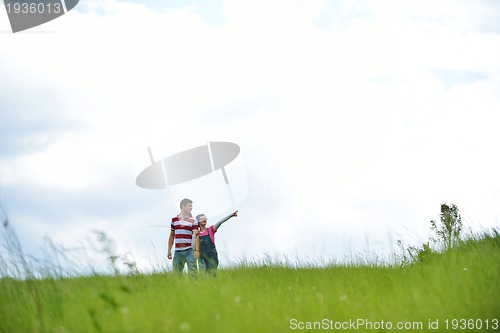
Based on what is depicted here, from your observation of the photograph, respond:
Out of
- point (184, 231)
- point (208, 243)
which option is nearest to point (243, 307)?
point (184, 231)

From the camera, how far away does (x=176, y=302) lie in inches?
287

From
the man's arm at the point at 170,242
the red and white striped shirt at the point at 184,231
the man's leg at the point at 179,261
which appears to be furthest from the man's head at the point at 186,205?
the man's leg at the point at 179,261

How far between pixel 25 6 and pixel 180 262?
6186mm

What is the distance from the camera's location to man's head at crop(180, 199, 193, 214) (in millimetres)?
12984

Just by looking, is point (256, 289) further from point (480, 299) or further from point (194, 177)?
point (194, 177)

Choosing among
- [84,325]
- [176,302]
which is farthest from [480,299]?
[84,325]

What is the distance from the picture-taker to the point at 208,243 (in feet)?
43.6

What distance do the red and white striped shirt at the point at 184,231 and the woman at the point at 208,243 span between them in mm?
328

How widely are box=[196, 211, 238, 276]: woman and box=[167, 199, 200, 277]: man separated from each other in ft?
0.89

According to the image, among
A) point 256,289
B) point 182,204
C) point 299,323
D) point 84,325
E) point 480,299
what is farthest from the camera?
point 182,204

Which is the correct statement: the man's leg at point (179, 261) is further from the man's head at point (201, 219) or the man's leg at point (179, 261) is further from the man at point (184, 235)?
the man's head at point (201, 219)

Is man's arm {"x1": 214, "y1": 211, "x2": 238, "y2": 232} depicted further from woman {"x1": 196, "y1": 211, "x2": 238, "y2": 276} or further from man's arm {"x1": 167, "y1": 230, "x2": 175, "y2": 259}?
man's arm {"x1": 167, "y1": 230, "x2": 175, "y2": 259}

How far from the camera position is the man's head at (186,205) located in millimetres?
12984

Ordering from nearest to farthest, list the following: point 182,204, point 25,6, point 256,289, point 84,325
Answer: point 84,325 → point 256,289 → point 25,6 → point 182,204
